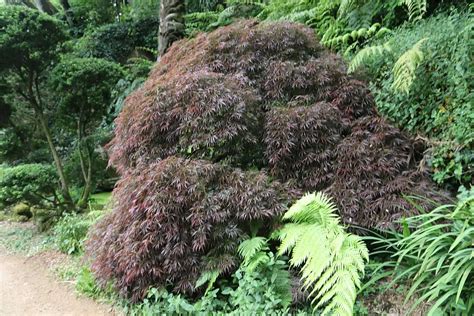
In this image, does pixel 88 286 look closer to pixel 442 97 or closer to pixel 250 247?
pixel 250 247

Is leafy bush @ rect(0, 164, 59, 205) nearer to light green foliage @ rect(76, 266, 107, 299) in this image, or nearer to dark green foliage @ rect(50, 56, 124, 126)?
dark green foliage @ rect(50, 56, 124, 126)

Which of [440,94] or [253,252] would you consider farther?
[440,94]

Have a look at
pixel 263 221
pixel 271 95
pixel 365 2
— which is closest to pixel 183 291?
pixel 263 221

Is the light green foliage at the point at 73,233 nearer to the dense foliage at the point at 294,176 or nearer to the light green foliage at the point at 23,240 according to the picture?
the dense foliage at the point at 294,176

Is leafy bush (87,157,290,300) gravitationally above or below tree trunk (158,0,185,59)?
below

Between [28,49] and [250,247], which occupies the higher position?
[28,49]

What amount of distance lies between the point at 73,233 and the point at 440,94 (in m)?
4.27

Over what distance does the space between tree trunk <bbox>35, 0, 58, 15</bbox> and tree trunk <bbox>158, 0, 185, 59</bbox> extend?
868cm

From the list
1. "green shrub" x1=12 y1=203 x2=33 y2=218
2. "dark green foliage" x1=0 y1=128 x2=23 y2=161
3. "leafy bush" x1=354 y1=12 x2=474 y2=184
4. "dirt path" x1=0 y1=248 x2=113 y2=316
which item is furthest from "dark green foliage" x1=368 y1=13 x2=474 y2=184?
"dark green foliage" x1=0 y1=128 x2=23 y2=161

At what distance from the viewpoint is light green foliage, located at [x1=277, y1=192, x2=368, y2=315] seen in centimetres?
217

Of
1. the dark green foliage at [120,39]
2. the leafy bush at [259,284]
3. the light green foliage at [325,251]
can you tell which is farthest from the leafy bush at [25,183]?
the dark green foliage at [120,39]

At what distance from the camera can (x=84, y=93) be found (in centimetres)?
551

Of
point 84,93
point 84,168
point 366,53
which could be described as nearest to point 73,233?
point 84,168

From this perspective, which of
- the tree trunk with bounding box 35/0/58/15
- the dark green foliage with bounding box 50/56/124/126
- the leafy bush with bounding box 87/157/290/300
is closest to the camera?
the leafy bush with bounding box 87/157/290/300
